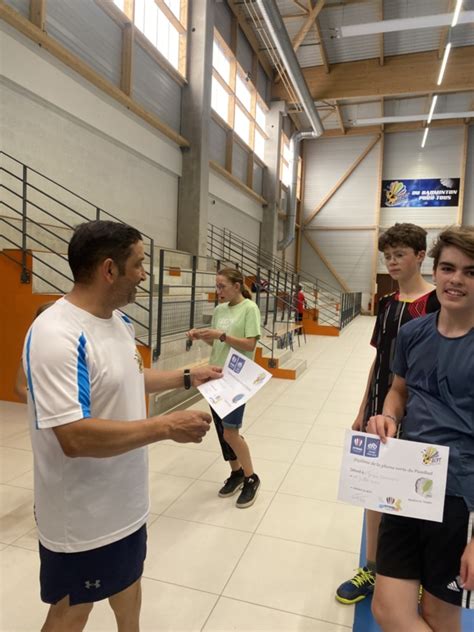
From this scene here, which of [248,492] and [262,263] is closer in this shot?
[248,492]

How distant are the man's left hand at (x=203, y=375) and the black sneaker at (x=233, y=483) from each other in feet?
4.47

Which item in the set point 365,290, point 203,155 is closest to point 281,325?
point 203,155

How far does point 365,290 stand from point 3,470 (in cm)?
1715

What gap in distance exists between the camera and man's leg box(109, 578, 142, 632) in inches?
49.7

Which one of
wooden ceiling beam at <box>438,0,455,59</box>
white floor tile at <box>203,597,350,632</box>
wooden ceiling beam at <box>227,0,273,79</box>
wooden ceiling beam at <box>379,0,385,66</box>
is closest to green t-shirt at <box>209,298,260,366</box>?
white floor tile at <box>203,597,350,632</box>

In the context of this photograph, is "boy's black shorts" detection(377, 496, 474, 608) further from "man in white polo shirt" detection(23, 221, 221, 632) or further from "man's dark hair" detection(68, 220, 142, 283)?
"man's dark hair" detection(68, 220, 142, 283)

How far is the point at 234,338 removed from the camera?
251 centimetres

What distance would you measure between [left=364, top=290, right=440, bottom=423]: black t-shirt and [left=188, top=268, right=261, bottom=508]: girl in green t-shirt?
0.91 metres

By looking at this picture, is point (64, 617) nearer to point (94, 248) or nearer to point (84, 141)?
point (94, 248)

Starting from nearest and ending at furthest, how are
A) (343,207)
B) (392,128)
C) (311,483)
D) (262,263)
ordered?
(311,483) → (262,263) → (392,128) → (343,207)

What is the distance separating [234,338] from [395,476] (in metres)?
1.47

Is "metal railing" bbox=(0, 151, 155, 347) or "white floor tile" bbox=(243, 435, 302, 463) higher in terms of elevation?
"metal railing" bbox=(0, 151, 155, 347)

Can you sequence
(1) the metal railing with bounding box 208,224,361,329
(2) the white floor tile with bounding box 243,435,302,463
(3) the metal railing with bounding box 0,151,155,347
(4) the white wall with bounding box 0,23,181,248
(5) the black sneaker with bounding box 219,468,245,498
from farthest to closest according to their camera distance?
(1) the metal railing with bounding box 208,224,361,329, (4) the white wall with bounding box 0,23,181,248, (3) the metal railing with bounding box 0,151,155,347, (2) the white floor tile with bounding box 243,435,302,463, (5) the black sneaker with bounding box 219,468,245,498

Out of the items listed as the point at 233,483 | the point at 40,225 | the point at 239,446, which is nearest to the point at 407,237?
the point at 239,446
